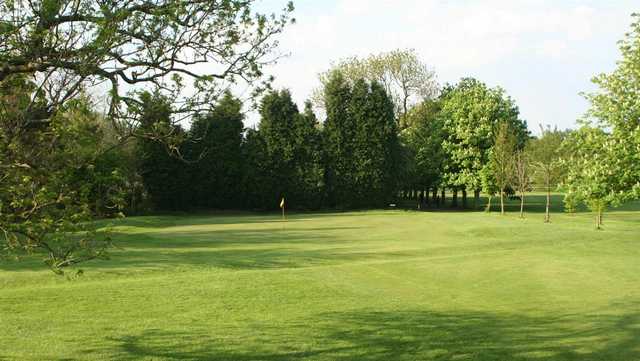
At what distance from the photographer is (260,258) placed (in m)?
23.9

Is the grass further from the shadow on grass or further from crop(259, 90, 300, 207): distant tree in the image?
crop(259, 90, 300, 207): distant tree

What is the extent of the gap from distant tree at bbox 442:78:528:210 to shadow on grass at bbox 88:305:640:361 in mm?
52137

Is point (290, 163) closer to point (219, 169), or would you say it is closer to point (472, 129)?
point (219, 169)

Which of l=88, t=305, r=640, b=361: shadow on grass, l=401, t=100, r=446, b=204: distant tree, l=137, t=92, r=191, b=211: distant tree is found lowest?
l=88, t=305, r=640, b=361: shadow on grass

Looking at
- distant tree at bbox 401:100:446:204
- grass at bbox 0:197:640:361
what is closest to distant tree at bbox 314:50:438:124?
distant tree at bbox 401:100:446:204

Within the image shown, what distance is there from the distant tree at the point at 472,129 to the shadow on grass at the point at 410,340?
52137 millimetres

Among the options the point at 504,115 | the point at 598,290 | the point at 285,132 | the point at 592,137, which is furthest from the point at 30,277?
the point at 504,115

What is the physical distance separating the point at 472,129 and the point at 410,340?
56841 mm

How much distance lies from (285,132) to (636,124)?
42.5 m

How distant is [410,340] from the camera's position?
11680 millimetres

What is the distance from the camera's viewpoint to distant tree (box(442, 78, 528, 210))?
2566 inches

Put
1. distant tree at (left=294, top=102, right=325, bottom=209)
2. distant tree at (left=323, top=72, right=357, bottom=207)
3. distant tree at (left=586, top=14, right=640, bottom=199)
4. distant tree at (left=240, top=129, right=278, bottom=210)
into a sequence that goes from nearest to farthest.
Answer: distant tree at (left=586, top=14, right=640, bottom=199) → distant tree at (left=240, top=129, right=278, bottom=210) → distant tree at (left=294, top=102, right=325, bottom=209) → distant tree at (left=323, top=72, right=357, bottom=207)

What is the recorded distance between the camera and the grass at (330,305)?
11.1m

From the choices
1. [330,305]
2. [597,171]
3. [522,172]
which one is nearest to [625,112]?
[597,171]
